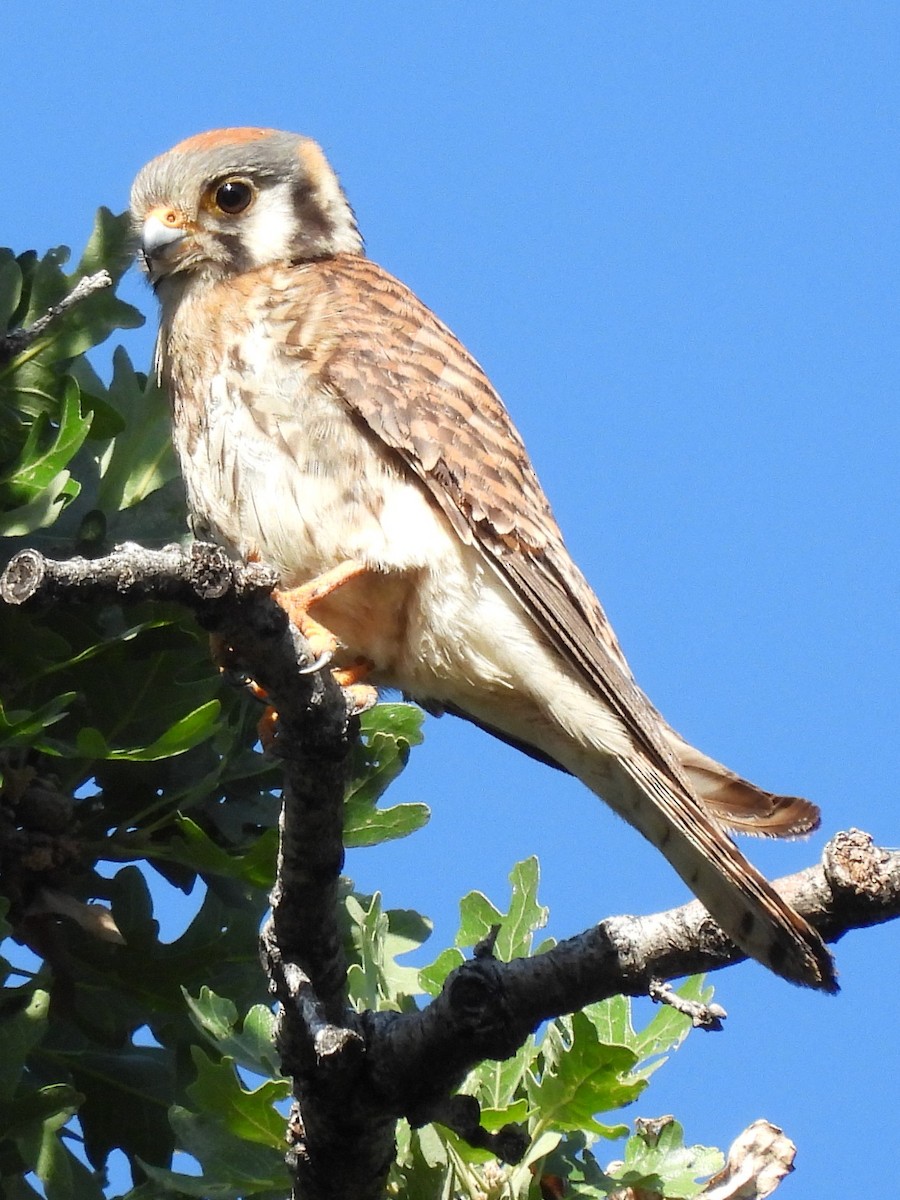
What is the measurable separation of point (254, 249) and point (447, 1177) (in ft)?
6.58

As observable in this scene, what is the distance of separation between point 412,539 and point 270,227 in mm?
1087

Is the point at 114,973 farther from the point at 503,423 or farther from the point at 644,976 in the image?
the point at 503,423

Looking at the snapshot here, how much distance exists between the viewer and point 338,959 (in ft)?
7.37

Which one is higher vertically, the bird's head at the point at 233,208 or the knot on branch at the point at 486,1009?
the bird's head at the point at 233,208

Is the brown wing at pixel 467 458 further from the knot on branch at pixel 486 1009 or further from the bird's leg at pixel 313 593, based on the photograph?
the knot on branch at pixel 486 1009

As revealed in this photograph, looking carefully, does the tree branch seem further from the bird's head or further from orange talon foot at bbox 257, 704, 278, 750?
the bird's head

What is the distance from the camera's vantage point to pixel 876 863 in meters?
1.80

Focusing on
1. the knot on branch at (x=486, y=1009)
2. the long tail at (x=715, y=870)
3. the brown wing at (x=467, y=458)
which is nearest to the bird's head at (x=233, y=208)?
the brown wing at (x=467, y=458)

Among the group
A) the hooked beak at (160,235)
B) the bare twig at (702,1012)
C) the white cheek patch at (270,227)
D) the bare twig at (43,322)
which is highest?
the white cheek patch at (270,227)

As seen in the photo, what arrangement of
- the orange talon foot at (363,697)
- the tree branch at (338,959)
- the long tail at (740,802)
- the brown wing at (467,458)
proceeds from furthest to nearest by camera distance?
the brown wing at (467,458) < the orange talon foot at (363,697) < the long tail at (740,802) < the tree branch at (338,959)

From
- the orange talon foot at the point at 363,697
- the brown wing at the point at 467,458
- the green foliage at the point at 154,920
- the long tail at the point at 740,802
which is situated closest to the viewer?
the green foliage at the point at 154,920

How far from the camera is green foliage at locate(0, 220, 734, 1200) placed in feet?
7.27

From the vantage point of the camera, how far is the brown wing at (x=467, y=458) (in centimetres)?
276

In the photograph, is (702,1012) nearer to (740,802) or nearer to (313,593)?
(740,802)
